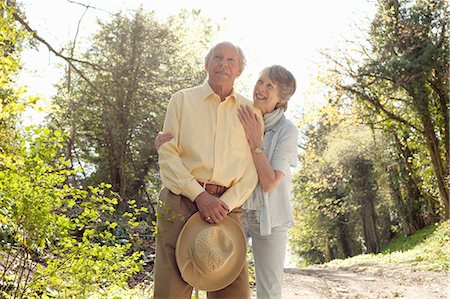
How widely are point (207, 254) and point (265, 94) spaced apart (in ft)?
3.33

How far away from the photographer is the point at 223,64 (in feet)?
8.63

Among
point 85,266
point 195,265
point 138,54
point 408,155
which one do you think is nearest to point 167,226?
point 195,265

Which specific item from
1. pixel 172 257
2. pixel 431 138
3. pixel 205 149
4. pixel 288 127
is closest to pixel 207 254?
pixel 172 257

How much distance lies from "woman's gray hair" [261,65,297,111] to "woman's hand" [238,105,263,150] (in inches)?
12.3

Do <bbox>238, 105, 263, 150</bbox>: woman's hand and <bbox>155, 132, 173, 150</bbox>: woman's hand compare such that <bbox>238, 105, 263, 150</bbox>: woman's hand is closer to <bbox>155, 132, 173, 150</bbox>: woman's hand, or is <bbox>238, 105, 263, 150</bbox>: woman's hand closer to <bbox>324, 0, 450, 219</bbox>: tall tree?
<bbox>155, 132, 173, 150</bbox>: woman's hand

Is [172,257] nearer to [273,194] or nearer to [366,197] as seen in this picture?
[273,194]

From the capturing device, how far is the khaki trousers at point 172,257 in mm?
2395

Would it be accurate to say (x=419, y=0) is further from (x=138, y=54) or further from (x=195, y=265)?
(x=195, y=265)

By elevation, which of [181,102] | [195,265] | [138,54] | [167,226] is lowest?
[195,265]

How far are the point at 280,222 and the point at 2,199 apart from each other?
1.69 metres

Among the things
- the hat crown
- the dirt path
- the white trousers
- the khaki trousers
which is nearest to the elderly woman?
the white trousers

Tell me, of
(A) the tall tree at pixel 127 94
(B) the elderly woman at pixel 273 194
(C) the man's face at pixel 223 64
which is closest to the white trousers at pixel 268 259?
(B) the elderly woman at pixel 273 194

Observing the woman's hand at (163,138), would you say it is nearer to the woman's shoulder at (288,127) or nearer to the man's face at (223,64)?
the man's face at (223,64)

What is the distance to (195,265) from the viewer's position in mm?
2379
